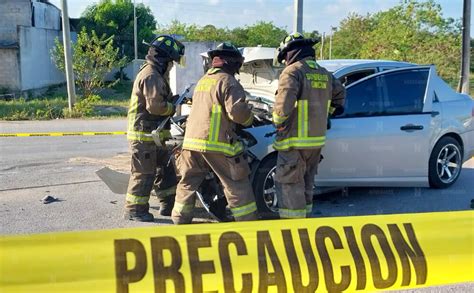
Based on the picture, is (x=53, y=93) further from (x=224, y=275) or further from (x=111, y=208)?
(x=224, y=275)

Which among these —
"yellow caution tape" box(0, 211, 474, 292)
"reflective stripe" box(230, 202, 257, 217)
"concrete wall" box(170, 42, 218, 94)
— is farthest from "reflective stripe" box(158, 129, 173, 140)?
"concrete wall" box(170, 42, 218, 94)

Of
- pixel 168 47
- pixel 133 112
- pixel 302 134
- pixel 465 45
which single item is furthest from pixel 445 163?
pixel 465 45

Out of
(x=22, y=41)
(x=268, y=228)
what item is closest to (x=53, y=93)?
(x=22, y=41)

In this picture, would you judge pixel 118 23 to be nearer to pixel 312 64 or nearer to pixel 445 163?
pixel 445 163

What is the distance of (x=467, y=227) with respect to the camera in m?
3.41

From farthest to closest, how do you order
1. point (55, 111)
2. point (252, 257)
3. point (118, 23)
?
point (118, 23) → point (55, 111) → point (252, 257)

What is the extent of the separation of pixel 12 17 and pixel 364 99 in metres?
25.4

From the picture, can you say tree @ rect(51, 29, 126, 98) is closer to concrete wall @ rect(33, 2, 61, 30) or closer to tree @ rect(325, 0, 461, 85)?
concrete wall @ rect(33, 2, 61, 30)

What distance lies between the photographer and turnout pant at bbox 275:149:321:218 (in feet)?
15.6

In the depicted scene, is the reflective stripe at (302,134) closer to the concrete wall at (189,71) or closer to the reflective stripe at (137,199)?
the reflective stripe at (137,199)

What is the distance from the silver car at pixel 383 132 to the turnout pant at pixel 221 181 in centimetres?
69

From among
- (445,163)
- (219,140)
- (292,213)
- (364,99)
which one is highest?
(364,99)

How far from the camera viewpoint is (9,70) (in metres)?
24.7

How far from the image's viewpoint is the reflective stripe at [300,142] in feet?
15.5
